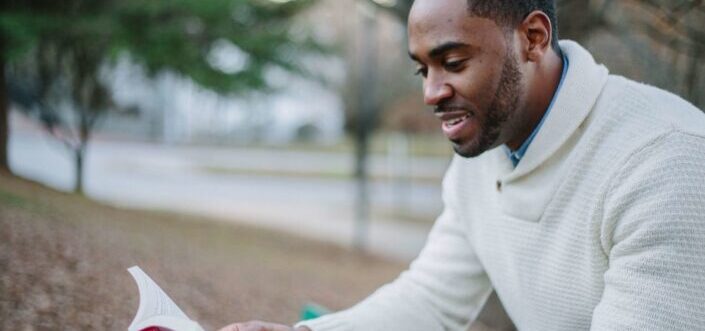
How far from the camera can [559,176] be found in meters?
1.86

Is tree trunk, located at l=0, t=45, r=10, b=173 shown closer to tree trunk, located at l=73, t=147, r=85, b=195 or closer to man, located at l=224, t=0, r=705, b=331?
man, located at l=224, t=0, r=705, b=331

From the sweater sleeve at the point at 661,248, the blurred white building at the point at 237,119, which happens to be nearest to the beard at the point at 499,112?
the sweater sleeve at the point at 661,248

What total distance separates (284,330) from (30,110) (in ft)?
15.1

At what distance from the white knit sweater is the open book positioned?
0.44m

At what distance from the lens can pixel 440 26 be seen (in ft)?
5.86

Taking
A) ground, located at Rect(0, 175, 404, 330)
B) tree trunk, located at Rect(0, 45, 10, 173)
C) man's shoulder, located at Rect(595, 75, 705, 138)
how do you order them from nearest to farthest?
man's shoulder, located at Rect(595, 75, 705, 138) < ground, located at Rect(0, 175, 404, 330) < tree trunk, located at Rect(0, 45, 10, 173)

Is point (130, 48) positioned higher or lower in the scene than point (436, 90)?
lower

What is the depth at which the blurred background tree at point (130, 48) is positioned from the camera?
5.16 m

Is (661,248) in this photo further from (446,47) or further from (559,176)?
(446,47)

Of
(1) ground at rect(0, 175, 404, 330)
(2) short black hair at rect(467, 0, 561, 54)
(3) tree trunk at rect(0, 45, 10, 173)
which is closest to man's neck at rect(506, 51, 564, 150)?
(2) short black hair at rect(467, 0, 561, 54)

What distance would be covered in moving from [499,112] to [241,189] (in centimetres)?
1421

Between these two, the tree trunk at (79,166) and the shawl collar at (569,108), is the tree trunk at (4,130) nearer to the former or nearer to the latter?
the shawl collar at (569,108)

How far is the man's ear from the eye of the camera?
6.01 ft

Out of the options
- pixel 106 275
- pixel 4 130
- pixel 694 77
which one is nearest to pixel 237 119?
pixel 4 130
